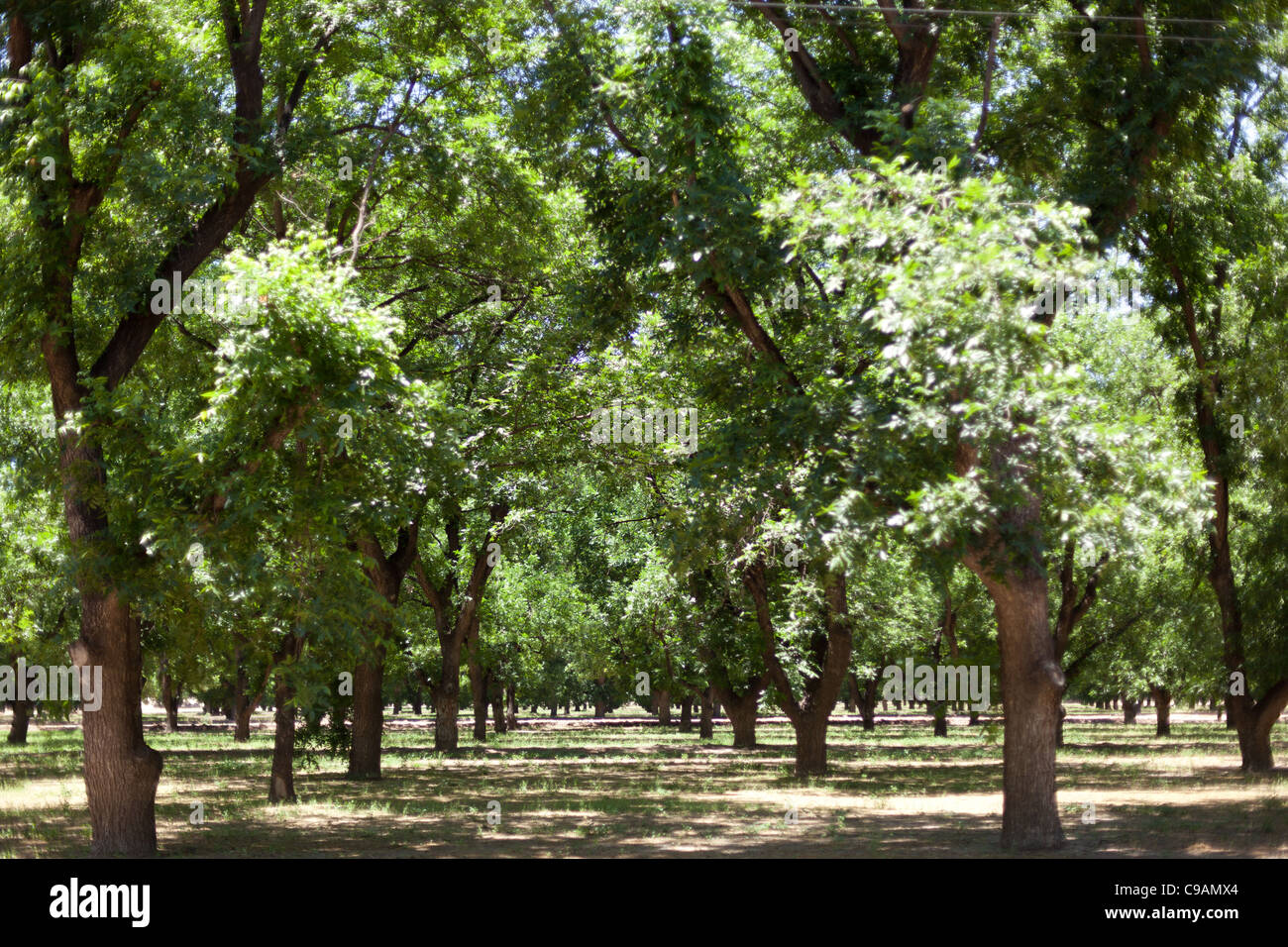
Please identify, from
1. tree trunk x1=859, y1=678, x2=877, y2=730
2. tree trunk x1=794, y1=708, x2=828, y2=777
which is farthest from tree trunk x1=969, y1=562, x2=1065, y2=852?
tree trunk x1=859, y1=678, x2=877, y2=730

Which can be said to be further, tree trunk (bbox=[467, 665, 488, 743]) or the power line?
tree trunk (bbox=[467, 665, 488, 743])

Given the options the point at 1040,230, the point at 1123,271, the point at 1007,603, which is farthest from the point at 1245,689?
the point at 1040,230

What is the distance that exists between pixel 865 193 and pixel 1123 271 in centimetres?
1270

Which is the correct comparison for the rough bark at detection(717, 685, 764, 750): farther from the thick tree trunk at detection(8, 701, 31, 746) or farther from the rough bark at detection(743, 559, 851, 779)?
the thick tree trunk at detection(8, 701, 31, 746)

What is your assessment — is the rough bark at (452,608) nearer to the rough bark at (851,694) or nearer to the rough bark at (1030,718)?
the rough bark at (1030,718)

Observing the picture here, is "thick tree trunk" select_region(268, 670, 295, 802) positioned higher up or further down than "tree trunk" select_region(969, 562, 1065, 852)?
further down

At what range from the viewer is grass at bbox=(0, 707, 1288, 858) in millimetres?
13664

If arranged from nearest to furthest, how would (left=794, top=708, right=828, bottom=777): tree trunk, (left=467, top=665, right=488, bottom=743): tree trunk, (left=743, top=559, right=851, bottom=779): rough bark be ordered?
(left=743, top=559, right=851, bottom=779): rough bark → (left=794, top=708, right=828, bottom=777): tree trunk → (left=467, top=665, right=488, bottom=743): tree trunk

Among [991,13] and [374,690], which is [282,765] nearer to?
[374,690]

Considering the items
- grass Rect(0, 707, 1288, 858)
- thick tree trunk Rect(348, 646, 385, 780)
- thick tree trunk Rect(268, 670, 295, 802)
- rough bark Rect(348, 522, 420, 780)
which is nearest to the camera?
grass Rect(0, 707, 1288, 858)

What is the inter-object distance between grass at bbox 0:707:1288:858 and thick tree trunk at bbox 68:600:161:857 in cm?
64

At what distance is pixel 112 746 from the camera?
41.5ft

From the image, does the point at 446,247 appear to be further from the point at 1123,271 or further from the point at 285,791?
the point at 1123,271

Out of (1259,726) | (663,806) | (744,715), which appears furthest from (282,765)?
(744,715)
